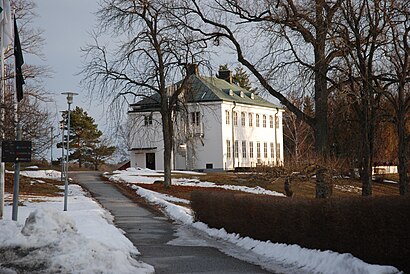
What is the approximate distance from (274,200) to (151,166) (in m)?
59.1

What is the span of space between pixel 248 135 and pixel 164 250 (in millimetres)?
61613

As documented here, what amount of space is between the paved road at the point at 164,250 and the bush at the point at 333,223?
1.40m

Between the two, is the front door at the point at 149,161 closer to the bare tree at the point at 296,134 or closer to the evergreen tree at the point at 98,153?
the bare tree at the point at 296,134

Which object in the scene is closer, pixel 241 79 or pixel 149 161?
pixel 149 161

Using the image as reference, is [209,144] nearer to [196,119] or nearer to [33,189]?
[196,119]

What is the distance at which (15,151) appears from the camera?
18156mm

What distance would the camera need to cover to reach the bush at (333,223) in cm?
1047

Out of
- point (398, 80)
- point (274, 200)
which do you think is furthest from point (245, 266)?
point (398, 80)

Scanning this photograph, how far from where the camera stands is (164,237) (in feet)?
63.9

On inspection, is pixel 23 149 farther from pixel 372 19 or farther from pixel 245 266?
pixel 372 19

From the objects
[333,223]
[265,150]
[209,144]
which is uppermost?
[209,144]

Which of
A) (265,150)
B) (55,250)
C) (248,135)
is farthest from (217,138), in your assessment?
(55,250)

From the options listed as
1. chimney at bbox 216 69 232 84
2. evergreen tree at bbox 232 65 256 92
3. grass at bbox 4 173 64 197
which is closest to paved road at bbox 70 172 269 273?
grass at bbox 4 173 64 197

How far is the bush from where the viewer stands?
1047 cm
